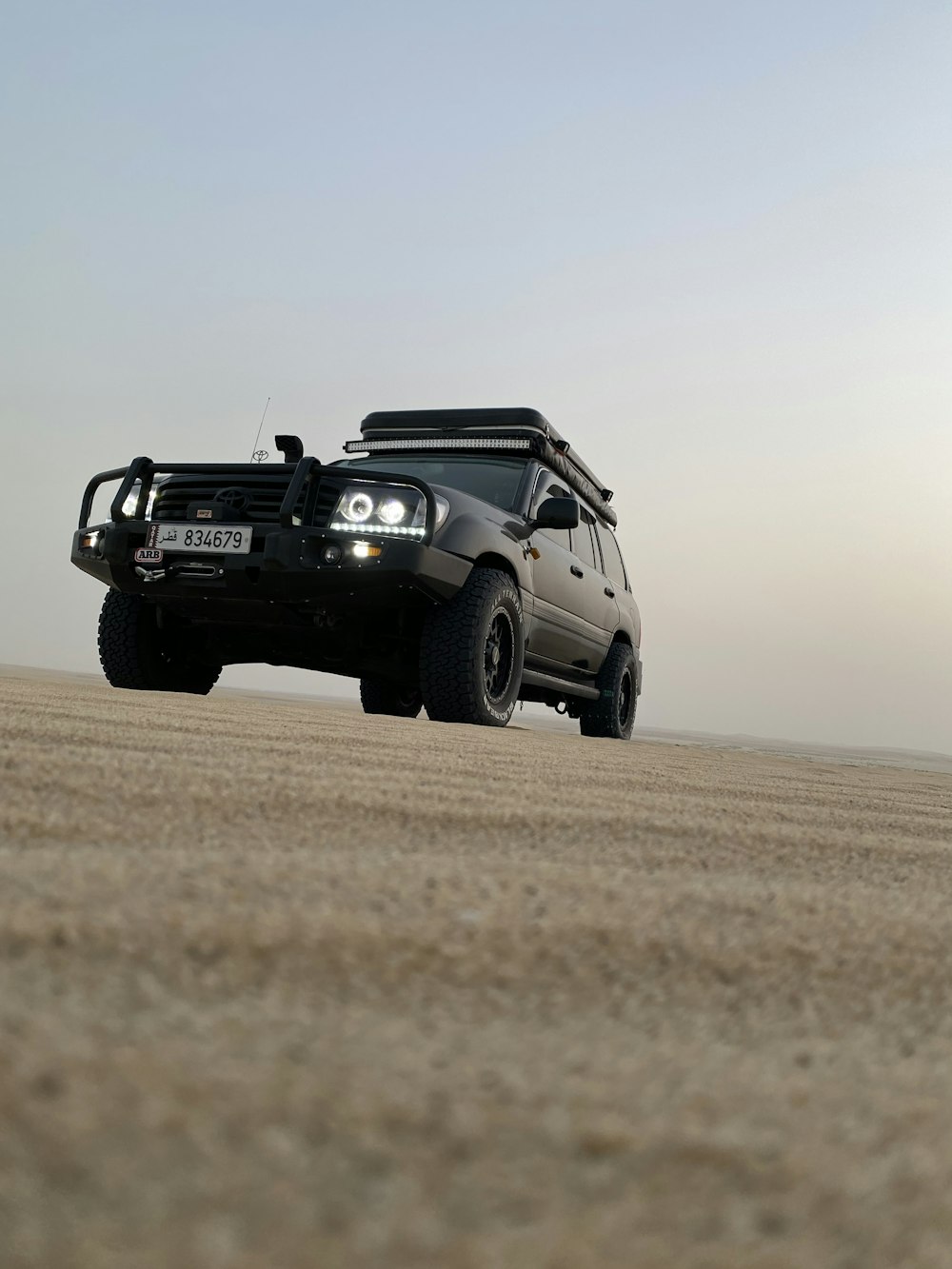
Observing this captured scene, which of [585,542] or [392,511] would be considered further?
[585,542]

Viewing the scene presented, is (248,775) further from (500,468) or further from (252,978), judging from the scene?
(500,468)

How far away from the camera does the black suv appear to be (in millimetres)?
4773

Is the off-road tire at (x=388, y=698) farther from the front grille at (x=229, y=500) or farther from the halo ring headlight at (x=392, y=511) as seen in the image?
the halo ring headlight at (x=392, y=511)

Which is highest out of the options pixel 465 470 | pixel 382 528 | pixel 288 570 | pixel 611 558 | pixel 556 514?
pixel 465 470

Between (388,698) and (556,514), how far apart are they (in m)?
3.55

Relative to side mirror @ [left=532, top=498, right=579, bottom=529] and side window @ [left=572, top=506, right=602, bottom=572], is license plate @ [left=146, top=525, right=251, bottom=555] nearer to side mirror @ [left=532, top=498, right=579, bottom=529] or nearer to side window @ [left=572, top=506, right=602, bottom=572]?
side mirror @ [left=532, top=498, right=579, bottom=529]

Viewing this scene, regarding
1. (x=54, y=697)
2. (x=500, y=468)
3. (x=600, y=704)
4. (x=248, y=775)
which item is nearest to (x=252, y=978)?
(x=248, y=775)

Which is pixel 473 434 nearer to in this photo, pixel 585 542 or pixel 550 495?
pixel 550 495

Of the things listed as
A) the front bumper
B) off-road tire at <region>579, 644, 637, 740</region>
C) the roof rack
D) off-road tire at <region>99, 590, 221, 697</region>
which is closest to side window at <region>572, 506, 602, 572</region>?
the roof rack

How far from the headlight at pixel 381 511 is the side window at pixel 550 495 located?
50.2 inches

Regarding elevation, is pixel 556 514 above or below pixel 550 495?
below

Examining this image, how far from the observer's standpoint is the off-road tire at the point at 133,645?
5.62 meters

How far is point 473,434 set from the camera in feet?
21.5

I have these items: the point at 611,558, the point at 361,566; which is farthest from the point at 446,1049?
the point at 611,558
